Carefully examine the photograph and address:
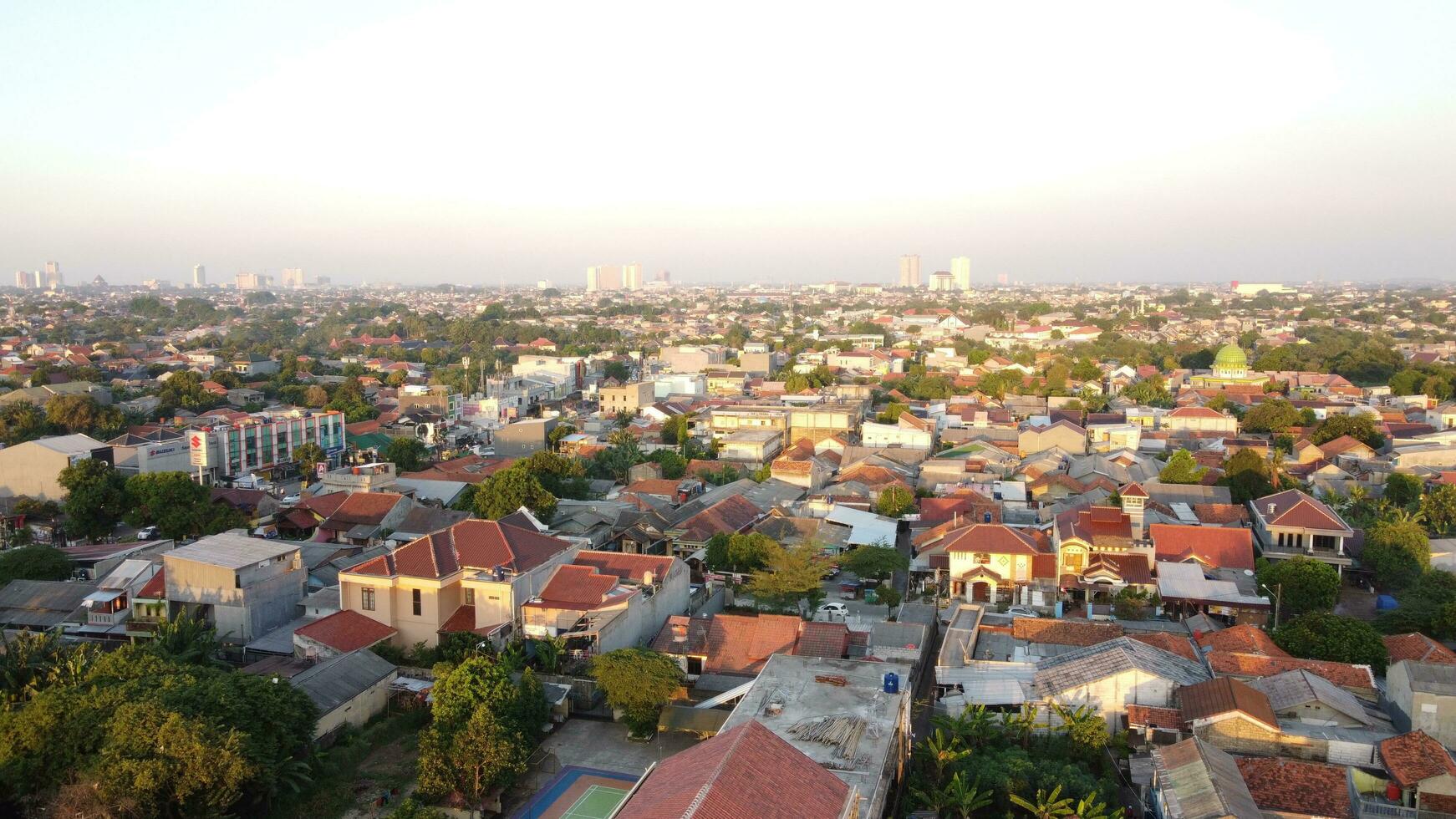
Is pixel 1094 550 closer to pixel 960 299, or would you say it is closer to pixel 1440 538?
pixel 1440 538

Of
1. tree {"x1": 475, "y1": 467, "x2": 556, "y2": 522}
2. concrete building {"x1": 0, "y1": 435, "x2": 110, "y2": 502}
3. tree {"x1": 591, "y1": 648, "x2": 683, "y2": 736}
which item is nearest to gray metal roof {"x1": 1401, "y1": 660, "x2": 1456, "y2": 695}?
tree {"x1": 591, "y1": 648, "x2": 683, "y2": 736}

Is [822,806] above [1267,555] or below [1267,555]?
above

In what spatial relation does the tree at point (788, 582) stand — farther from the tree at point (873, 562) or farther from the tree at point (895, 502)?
the tree at point (895, 502)

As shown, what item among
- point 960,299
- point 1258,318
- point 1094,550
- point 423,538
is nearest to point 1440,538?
point 1094,550

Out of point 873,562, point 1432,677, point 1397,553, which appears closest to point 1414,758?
point 1432,677

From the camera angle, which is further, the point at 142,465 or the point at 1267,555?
the point at 142,465

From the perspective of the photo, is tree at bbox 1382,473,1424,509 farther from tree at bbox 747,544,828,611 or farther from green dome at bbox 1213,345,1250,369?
green dome at bbox 1213,345,1250,369
